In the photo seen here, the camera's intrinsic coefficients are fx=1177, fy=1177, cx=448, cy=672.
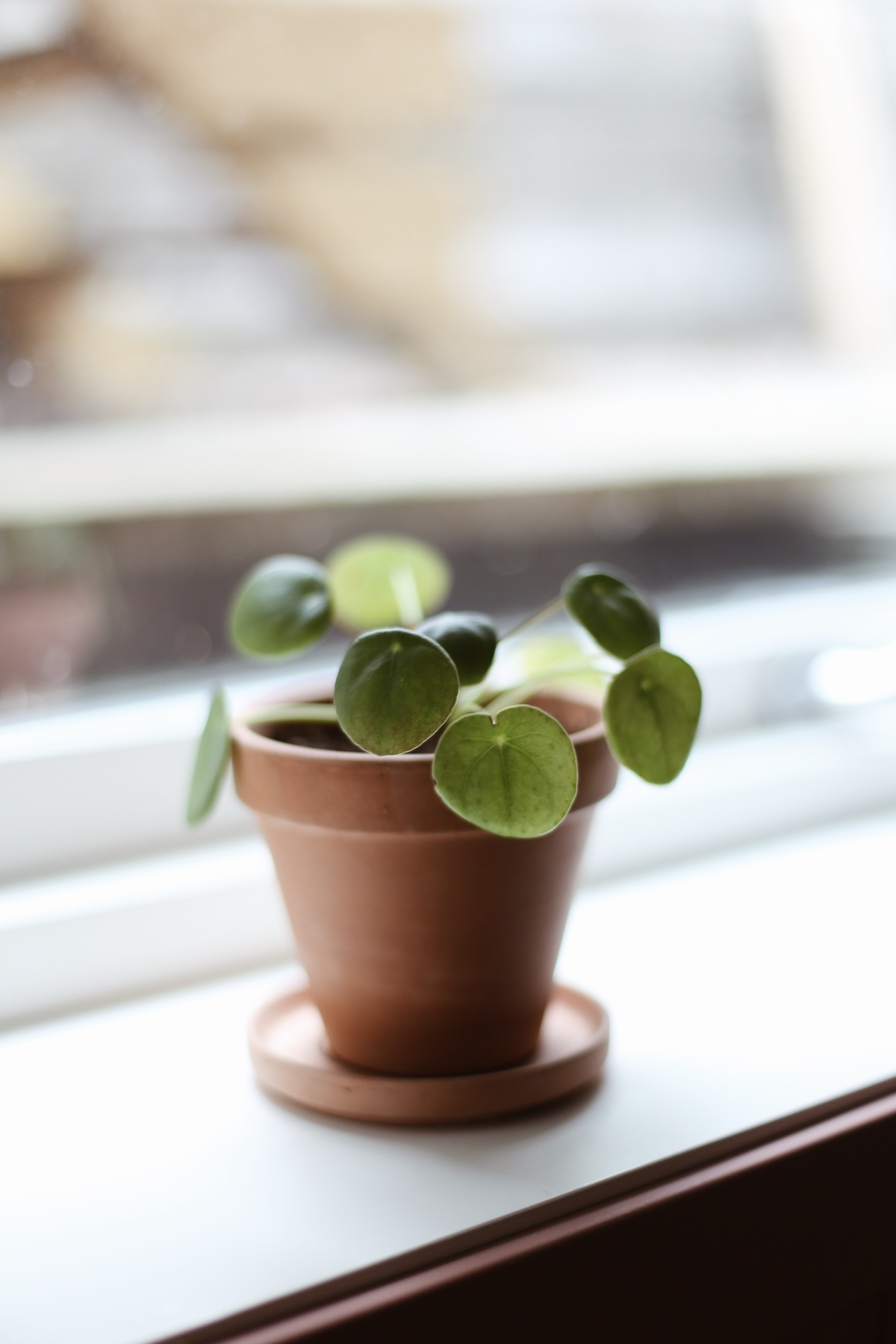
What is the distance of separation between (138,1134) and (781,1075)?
33 cm

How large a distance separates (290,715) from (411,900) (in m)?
0.13

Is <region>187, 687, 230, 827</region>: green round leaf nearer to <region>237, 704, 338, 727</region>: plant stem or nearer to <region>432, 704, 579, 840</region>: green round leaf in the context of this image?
<region>237, 704, 338, 727</region>: plant stem

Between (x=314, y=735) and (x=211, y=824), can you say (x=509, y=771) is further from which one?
(x=211, y=824)

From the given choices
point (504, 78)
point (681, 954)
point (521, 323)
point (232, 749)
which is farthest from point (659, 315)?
point (232, 749)

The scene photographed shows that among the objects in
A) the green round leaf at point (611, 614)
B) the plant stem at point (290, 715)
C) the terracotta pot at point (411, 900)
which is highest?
the green round leaf at point (611, 614)

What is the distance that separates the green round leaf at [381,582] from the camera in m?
0.67

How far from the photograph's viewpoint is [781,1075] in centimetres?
61

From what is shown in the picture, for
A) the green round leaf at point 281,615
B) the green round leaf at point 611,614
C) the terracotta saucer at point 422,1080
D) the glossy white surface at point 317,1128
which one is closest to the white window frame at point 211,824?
the glossy white surface at point 317,1128

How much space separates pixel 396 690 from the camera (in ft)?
1.59

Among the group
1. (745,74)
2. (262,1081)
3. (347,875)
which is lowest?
(262,1081)

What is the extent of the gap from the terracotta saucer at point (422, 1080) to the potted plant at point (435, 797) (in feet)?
0.04

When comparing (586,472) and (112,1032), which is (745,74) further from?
(112,1032)

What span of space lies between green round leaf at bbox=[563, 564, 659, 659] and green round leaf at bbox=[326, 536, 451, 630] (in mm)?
142

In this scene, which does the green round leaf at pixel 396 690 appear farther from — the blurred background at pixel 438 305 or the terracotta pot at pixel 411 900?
the blurred background at pixel 438 305
